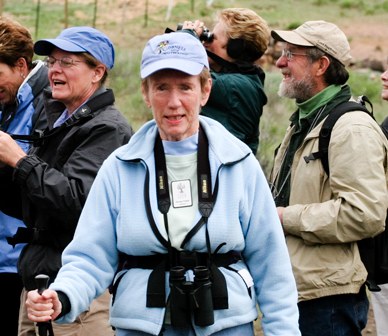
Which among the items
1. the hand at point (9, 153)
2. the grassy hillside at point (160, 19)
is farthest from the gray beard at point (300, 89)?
the grassy hillside at point (160, 19)

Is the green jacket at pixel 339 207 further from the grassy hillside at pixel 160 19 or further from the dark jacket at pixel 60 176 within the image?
the grassy hillside at pixel 160 19

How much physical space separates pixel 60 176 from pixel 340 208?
4.15 feet

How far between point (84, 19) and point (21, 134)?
24.8m

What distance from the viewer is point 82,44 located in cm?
476

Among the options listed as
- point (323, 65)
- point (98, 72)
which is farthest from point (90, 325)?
point (323, 65)

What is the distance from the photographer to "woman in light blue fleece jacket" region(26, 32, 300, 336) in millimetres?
3455

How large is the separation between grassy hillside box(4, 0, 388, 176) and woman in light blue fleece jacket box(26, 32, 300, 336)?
1449cm

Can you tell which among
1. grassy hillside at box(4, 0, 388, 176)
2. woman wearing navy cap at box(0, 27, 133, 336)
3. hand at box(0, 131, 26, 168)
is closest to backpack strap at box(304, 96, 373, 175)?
woman wearing navy cap at box(0, 27, 133, 336)

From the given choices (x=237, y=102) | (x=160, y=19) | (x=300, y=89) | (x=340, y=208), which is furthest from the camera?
(x=160, y=19)

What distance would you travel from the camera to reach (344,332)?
4.71 meters

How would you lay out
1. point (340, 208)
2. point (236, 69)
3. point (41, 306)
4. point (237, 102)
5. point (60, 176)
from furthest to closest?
point (236, 69) < point (237, 102) < point (340, 208) < point (60, 176) < point (41, 306)

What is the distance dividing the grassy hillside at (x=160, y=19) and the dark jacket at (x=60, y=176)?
13329mm

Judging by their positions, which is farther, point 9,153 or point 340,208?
point 340,208

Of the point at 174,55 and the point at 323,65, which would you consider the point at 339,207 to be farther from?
the point at 174,55
